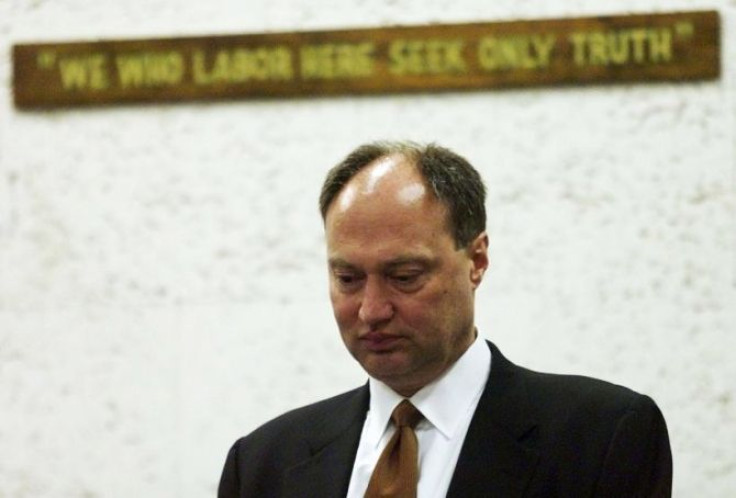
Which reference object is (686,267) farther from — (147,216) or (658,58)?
(147,216)

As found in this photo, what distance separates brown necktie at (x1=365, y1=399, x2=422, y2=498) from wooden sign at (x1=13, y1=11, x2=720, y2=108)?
1867mm

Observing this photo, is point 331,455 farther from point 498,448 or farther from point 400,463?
point 498,448

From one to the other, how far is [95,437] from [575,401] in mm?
2152

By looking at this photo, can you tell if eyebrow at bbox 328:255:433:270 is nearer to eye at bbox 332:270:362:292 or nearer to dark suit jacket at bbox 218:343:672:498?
eye at bbox 332:270:362:292

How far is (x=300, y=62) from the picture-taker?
3566mm

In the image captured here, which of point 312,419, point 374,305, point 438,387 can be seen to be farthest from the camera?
point 312,419

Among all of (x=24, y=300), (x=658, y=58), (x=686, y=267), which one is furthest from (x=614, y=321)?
(x=24, y=300)

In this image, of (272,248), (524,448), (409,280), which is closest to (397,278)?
(409,280)

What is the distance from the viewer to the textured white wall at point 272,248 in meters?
3.42

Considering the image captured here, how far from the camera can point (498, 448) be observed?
5.58ft

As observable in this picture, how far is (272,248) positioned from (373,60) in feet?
1.95

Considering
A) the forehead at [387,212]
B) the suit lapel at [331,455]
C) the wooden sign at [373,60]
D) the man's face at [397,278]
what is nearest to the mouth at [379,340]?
the man's face at [397,278]

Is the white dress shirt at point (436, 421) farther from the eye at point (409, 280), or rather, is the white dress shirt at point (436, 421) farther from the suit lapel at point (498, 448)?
the eye at point (409, 280)

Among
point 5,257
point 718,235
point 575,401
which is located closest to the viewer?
point 575,401
